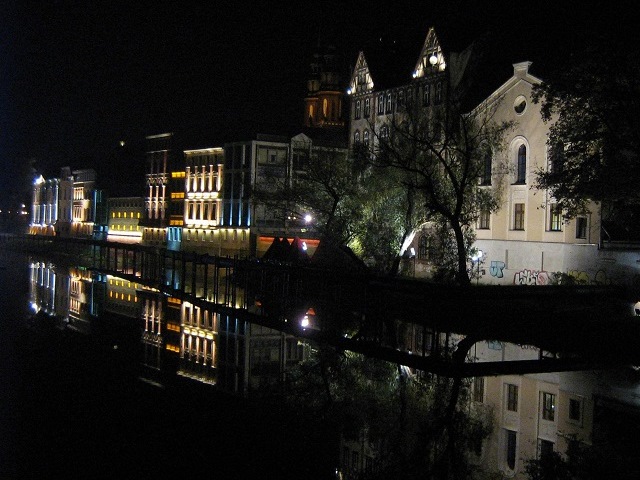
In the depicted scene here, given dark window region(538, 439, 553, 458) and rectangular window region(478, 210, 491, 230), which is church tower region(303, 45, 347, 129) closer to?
rectangular window region(478, 210, 491, 230)

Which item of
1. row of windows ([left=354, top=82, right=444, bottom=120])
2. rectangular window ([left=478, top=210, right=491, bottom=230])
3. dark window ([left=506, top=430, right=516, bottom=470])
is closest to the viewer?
dark window ([left=506, top=430, right=516, bottom=470])

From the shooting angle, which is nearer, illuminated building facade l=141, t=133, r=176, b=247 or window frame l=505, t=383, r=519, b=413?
window frame l=505, t=383, r=519, b=413

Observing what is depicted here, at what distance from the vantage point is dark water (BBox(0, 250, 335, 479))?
13.6 meters

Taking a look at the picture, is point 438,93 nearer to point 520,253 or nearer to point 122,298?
point 520,253

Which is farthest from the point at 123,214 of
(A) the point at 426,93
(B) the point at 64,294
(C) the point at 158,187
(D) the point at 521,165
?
(D) the point at 521,165

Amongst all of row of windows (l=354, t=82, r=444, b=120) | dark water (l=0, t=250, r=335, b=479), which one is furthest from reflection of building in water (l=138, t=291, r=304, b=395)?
row of windows (l=354, t=82, r=444, b=120)

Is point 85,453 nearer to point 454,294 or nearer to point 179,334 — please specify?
point 179,334

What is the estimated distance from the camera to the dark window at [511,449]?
1437cm

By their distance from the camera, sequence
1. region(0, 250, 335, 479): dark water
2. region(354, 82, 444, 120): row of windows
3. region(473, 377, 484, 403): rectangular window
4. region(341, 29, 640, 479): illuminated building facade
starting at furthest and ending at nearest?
region(354, 82, 444, 120): row of windows, region(473, 377, 484, 403): rectangular window, region(341, 29, 640, 479): illuminated building facade, region(0, 250, 335, 479): dark water

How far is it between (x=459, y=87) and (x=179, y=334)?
122 feet

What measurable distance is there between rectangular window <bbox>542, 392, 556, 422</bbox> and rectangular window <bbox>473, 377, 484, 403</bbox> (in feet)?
5.13

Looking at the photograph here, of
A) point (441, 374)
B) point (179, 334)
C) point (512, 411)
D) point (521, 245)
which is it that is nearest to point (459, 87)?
point (521, 245)

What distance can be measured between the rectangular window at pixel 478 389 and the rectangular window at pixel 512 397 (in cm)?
69

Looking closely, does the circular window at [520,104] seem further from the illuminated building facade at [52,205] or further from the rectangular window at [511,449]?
the illuminated building facade at [52,205]
